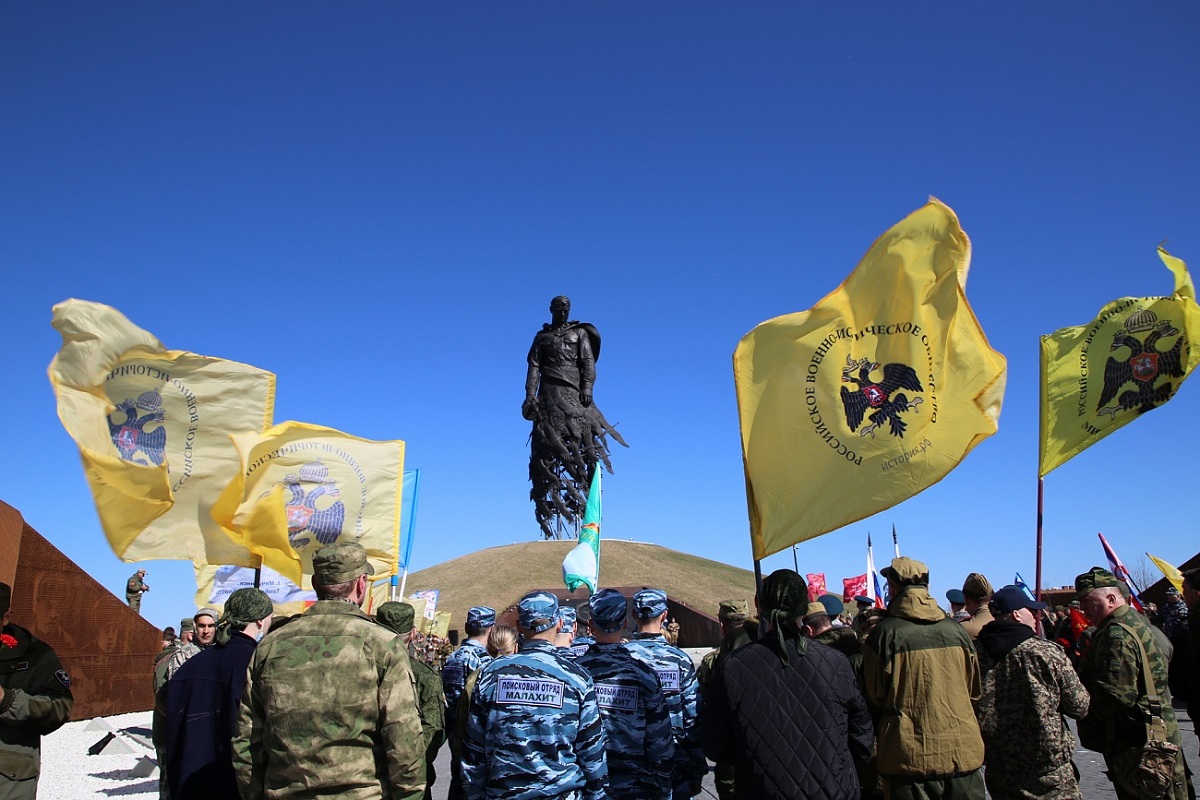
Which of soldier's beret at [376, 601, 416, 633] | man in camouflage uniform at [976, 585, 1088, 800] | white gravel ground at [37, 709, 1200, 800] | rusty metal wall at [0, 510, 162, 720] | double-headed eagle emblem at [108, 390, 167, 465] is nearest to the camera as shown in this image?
man in camouflage uniform at [976, 585, 1088, 800]

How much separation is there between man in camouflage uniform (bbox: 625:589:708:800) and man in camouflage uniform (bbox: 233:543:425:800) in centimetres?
112

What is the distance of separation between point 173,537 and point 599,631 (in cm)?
498

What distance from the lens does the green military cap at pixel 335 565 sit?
140 inches

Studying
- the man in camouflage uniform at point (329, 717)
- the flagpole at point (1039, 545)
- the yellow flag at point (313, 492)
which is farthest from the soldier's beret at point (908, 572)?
the yellow flag at point (313, 492)

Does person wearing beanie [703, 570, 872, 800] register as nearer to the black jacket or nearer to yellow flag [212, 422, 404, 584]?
the black jacket

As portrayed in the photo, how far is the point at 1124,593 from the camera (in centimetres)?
493

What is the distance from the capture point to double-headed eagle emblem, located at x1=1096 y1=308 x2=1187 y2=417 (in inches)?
298

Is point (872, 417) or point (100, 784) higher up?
point (872, 417)

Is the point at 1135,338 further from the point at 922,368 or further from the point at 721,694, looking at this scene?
the point at 721,694

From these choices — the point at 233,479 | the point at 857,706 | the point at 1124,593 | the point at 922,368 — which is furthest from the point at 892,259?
the point at 233,479

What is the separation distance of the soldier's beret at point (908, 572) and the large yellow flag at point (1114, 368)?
3662 millimetres

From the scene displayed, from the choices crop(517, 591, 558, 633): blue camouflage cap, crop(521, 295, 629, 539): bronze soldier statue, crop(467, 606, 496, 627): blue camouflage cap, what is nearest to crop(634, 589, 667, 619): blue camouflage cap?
crop(517, 591, 558, 633): blue camouflage cap

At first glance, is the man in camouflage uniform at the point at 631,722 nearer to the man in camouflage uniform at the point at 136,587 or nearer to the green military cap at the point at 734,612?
the green military cap at the point at 734,612

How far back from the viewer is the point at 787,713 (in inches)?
140
